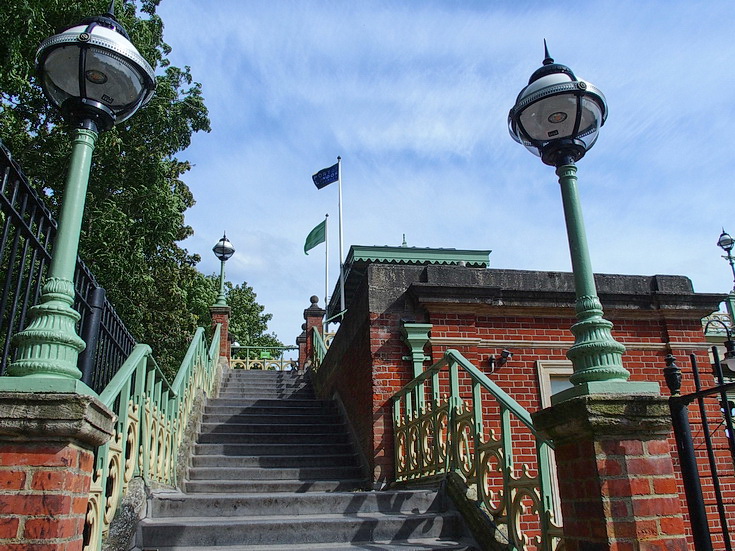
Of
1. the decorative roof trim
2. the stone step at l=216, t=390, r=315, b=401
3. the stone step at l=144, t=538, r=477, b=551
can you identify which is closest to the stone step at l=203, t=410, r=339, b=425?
the stone step at l=216, t=390, r=315, b=401

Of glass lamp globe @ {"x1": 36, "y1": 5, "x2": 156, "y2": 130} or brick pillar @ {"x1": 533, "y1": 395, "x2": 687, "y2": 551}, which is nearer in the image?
brick pillar @ {"x1": 533, "y1": 395, "x2": 687, "y2": 551}

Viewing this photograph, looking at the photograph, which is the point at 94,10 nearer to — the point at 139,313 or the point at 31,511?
the point at 139,313

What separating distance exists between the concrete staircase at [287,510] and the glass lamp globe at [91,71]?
2.82 meters

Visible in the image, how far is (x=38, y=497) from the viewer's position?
2.45 meters

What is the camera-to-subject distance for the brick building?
6773 millimetres

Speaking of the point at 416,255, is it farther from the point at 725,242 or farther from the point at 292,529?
the point at 292,529

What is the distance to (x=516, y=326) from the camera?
286 inches

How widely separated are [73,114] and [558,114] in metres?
2.81

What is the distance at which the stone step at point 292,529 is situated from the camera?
4.20 metres

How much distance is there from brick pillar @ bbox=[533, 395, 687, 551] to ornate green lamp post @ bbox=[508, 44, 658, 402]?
187mm

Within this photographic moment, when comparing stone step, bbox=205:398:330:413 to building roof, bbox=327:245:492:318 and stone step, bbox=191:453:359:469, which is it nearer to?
stone step, bbox=191:453:359:469

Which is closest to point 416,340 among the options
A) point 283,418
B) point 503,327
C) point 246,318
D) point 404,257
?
point 503,327

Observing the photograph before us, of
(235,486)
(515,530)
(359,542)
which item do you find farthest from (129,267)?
(515,530)

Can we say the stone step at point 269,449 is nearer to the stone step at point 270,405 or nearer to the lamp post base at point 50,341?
the stone step at point 270,405
